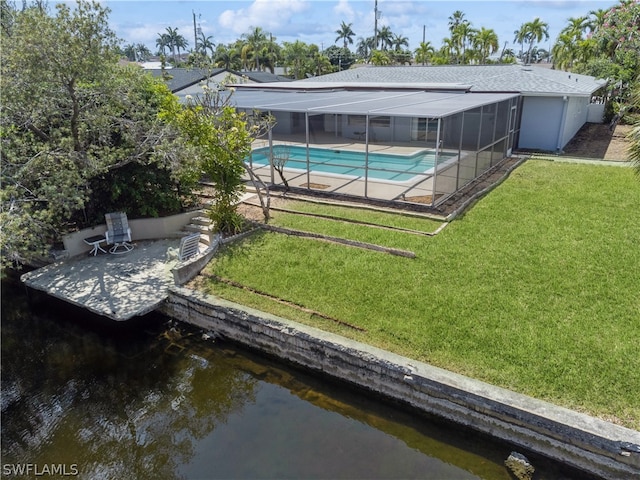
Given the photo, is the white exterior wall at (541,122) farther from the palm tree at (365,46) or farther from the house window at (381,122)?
the palm tree at (365,46)

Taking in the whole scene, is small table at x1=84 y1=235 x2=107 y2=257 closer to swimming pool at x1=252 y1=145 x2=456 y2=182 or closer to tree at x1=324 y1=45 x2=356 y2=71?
swimming pool at x1=252 y1=145 x2=456 y2=182

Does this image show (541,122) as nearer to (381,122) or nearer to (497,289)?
(381,122)

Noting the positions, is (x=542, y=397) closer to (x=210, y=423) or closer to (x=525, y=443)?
(x=525, y=443)

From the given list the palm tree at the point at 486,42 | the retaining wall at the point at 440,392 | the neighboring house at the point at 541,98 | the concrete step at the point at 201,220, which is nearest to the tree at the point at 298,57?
the palm tree at the point at 486,42

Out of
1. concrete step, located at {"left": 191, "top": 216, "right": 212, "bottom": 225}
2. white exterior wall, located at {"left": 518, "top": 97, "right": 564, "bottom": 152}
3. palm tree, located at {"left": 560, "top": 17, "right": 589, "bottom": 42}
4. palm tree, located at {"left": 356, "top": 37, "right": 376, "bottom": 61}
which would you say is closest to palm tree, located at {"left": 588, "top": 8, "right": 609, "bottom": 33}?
palm tree, located at {"left": 560, "top": 17, "right": 589, "bottom": 42}

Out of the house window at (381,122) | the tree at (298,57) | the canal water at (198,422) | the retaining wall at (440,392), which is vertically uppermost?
the tree at (298,57)

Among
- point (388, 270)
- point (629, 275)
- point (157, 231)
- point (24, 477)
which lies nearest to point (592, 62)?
point (629, 275)

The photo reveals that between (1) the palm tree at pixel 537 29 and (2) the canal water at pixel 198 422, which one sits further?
(1) the palm tree at pixel 537 29
